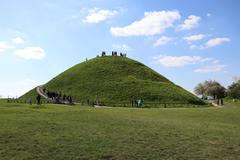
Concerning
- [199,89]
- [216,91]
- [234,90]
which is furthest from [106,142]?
[199,89]

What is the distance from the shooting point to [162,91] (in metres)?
89.3

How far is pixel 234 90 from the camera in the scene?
440ft

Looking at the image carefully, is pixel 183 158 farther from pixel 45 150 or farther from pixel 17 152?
pixel 17 152

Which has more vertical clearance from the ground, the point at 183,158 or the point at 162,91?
the point at 162,91

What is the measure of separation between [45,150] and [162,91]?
244 feet

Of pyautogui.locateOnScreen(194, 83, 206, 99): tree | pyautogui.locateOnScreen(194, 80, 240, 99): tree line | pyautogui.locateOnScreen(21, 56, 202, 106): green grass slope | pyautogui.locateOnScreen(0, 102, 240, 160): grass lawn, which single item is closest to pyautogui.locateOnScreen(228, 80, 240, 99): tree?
pyautogui.locateOnScreen(194, 80, 240, 99): tree line

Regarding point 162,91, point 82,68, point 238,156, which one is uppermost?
point 82,68

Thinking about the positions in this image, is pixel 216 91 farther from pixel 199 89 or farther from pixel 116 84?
pixel 116 84

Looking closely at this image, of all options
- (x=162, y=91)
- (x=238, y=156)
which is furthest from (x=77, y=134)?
(x=162, y=91)

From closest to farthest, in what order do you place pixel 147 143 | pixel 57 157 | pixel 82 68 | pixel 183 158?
pixel 57 157 → pixel 183 158 → pixel 147 143 → pixel 82 68

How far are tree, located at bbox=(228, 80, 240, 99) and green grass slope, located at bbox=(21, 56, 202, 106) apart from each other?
3701cm

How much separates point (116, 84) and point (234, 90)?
2279 inches

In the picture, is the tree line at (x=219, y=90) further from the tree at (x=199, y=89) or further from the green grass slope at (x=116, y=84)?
the green grass slope at (x=116, y=84)

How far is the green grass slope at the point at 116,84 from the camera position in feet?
277
